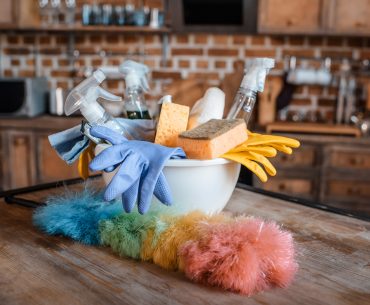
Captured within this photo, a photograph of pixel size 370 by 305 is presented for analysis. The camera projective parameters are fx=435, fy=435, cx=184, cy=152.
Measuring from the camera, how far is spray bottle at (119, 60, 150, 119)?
0.96 metres

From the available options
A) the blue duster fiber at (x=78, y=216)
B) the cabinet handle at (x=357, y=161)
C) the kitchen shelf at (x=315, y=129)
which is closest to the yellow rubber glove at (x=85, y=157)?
the blue duster fiber at (x=78, y=216)

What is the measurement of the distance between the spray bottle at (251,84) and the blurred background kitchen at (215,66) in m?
1.48

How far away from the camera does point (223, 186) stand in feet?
2.69

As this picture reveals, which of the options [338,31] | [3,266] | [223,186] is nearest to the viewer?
[3,266]

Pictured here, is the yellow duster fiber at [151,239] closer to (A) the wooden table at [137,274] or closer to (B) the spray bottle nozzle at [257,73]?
(A) the wooden table at [137,274]

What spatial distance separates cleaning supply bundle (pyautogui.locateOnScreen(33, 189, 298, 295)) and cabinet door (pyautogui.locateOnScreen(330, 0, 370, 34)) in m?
2.20

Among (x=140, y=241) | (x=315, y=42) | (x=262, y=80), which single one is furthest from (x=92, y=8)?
(x=140, y=241)

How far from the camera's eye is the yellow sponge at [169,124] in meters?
0.83

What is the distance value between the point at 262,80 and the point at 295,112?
6.98 feet

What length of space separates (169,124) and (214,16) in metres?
2.13

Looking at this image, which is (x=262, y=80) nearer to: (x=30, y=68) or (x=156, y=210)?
(x=156, y=210)

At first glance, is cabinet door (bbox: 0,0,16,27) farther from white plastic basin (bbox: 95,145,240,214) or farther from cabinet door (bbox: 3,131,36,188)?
white plastic basin (bbox: 95,145,240,214)

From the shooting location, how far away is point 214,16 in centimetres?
279

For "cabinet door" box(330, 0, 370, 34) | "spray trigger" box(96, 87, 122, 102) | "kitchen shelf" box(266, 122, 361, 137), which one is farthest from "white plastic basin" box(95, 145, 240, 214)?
"cabinet door" box(330, 0, 370, 34)
